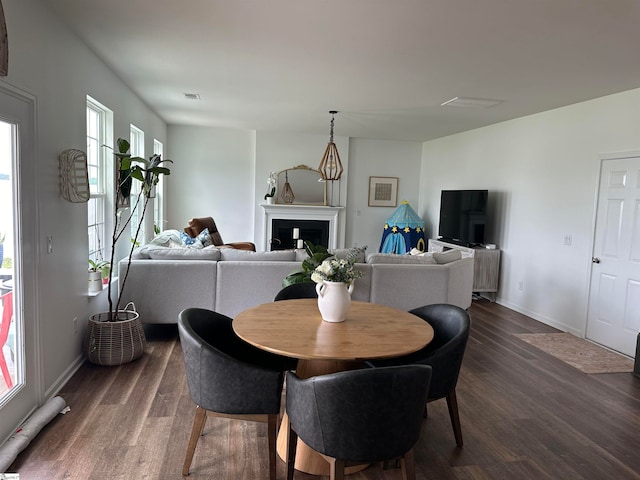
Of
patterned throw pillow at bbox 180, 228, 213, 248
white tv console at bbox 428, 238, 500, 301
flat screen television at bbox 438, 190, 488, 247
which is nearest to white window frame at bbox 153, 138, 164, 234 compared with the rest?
patterned throw pillow at bbox 180, 228, 213, 248

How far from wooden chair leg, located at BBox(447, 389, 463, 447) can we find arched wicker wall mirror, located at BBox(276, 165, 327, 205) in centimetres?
593

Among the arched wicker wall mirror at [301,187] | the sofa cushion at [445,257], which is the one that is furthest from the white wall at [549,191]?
the arched wicker wall mirror at [301,187]

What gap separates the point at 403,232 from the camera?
7832 mm

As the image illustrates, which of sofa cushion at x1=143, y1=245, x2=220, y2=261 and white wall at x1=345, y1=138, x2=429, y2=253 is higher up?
white wall at x1=345, y1=138, x2=429, y2=253

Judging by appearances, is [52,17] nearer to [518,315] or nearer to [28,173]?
[28,173]

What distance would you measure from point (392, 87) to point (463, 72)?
0.78m

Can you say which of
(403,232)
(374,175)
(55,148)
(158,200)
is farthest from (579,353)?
(158,200)

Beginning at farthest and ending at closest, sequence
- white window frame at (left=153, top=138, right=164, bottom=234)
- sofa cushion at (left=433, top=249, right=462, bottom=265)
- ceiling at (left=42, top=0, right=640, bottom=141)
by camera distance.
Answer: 1. white window frame at (left=153, top=138, right=164, bottom=234)
2. sofa cushion at (left=433, top=249, right=462, bottom=265)
3. ceiling at (left=42, top=0, right=640, bottom=141)

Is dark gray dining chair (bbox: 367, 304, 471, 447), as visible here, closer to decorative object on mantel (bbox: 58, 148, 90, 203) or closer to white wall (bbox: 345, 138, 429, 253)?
decorative object on mantel (bbox: 58, 148, 90, 203)

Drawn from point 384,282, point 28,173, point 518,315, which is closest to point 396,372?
point 28,173

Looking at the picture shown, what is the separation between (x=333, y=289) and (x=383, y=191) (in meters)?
A: 6.36

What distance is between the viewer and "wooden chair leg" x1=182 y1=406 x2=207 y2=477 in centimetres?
212

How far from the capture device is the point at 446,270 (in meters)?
4.53

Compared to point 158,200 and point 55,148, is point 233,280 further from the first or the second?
point 158,200
